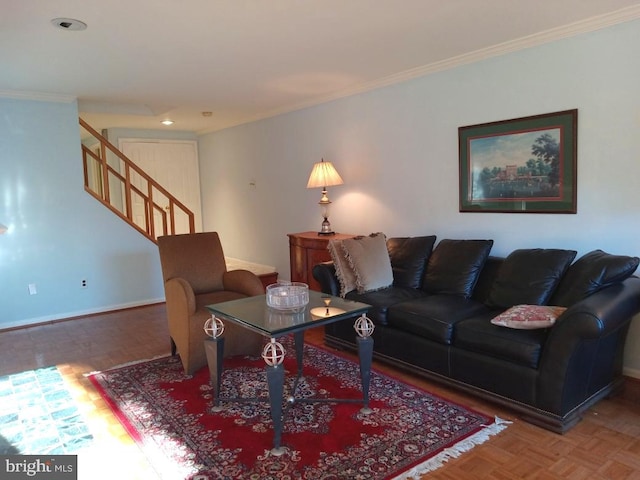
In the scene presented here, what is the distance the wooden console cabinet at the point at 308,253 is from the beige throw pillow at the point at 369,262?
82 centimetres

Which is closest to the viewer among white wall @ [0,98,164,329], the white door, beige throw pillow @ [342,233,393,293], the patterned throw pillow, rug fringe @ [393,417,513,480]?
rug fringe @ [393,417,513,480]

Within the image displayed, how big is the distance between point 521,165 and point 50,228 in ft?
15.0

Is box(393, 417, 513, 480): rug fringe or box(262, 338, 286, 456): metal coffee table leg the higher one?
box(262, 338, 286, 456): metal coffee table leg

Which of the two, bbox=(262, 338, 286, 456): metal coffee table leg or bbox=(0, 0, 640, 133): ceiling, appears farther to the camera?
bbox=(0, 0, 640, 133): ceiling

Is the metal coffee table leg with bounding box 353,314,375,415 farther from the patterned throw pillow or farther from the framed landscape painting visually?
the framed landscape painting

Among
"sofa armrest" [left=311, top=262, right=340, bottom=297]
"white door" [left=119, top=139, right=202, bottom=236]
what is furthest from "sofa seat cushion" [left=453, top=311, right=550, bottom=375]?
"white door" [left=119, top=139, right=202, bottom=236]

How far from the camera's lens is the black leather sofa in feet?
7.69

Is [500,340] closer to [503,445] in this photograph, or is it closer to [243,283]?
[503,445]

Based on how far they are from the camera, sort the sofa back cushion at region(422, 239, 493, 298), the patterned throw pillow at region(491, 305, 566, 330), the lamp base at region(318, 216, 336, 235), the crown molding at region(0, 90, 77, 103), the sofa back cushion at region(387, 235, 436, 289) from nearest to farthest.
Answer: the patterned throw pillow at region(491, 305, 566, 330) → the sofa back cushion at region(422, 239, 493, 298) → the sofa back cushion at region(387, 235, 436, 289) → the crown molding at region(0, 90, 77, 103) → the lamp base at region(318, 216, 336, 235)

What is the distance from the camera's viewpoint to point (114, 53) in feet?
11.1

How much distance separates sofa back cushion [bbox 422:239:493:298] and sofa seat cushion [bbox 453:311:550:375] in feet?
1.71

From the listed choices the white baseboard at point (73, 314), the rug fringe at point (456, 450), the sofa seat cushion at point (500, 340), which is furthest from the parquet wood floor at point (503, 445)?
the white baseboard at point (73, 314)

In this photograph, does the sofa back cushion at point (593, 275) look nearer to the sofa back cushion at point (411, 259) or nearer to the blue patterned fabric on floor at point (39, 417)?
the sofa back cushion at point (411, 259)

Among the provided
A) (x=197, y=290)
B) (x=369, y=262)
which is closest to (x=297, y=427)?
(x=369, y=262)
